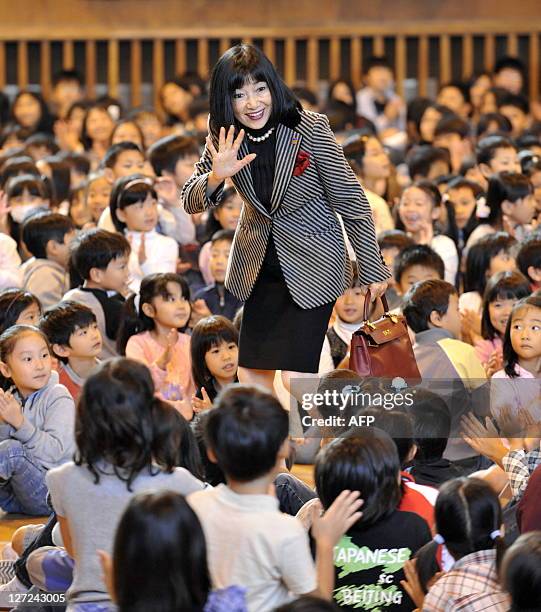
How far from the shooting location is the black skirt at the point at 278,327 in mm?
3285

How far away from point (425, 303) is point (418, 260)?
52 centimetres

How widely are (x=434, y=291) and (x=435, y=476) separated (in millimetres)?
990

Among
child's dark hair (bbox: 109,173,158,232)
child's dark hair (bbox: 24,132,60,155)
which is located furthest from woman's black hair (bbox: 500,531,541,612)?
child's dark hair (bbox: 24,132,60,155)

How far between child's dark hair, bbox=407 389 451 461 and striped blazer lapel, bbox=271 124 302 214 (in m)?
0.71

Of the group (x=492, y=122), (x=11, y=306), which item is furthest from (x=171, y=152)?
(x=492, y=122)

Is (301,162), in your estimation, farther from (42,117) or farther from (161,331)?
(42,117)

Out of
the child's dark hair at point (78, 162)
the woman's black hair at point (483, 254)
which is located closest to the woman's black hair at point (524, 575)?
the woman's black hair at point (483, 254)

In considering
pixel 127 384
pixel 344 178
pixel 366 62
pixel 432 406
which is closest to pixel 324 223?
pixel 344 178

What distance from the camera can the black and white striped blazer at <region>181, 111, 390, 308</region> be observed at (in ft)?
10.5

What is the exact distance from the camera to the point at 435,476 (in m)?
3.46

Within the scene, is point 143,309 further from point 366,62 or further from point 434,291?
point 366,62

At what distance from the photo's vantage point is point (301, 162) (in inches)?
126

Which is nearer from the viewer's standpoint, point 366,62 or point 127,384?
point 127,384

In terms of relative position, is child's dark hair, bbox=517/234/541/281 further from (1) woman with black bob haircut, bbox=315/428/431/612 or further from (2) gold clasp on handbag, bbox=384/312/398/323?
(1) woman with black bob haircut, bbox=315/428/431/612
